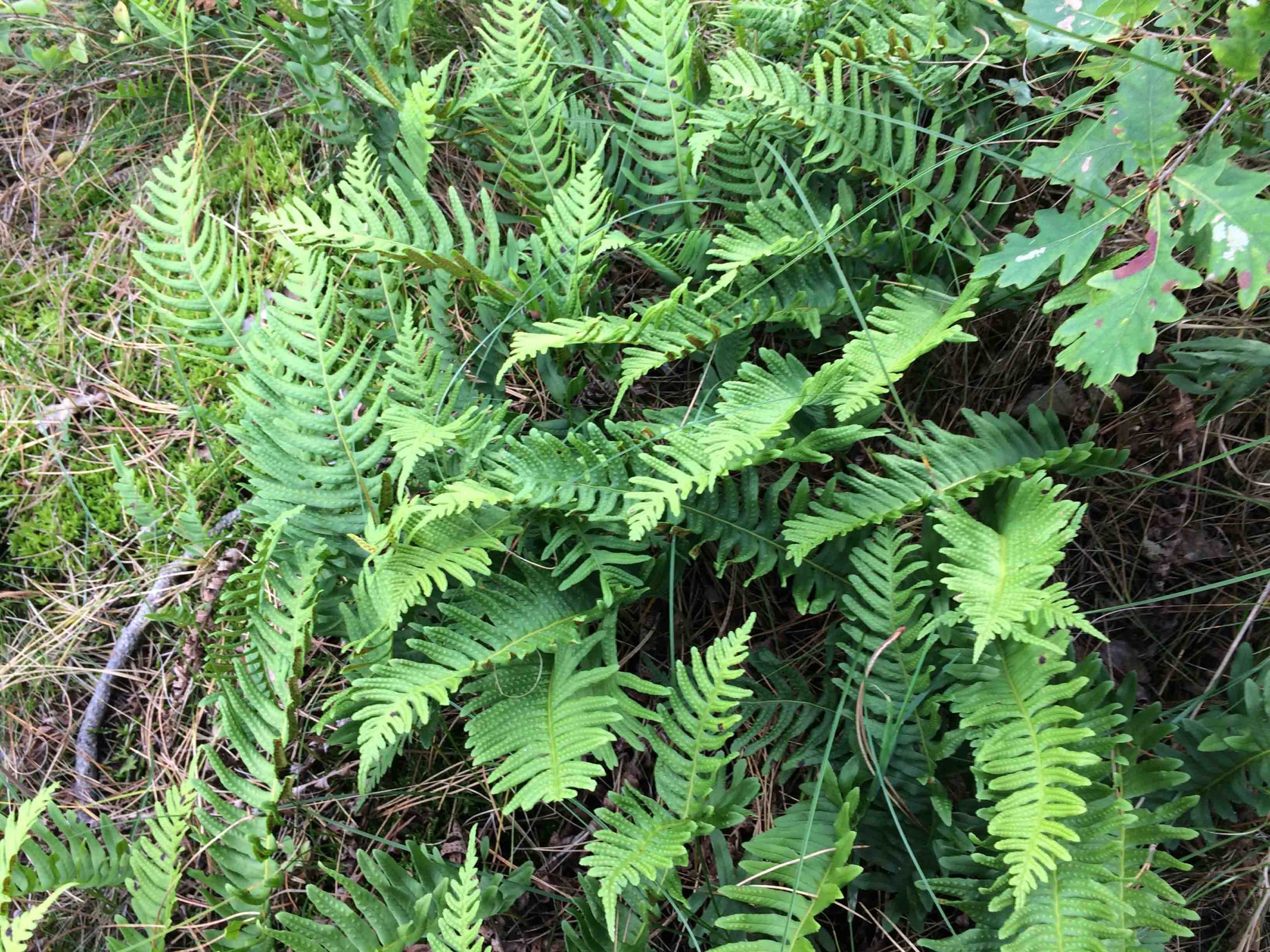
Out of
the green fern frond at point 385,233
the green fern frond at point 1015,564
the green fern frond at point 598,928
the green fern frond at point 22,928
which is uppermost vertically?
the green fern frond at point 385,233

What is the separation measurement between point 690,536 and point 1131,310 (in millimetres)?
1025

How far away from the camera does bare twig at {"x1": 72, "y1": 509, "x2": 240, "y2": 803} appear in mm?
2422

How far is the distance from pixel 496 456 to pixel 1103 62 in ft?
5.17

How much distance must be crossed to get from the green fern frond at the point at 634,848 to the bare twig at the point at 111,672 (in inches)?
56.8

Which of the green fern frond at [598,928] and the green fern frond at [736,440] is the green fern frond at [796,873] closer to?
the green fern frond at [598,928]

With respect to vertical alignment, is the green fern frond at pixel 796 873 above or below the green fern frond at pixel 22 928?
above

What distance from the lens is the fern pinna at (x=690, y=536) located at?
162cm

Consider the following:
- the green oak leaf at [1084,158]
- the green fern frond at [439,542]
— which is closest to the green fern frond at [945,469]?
the green oak leaf at [1084,158]

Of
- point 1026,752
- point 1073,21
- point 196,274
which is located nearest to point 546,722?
point 1026,752

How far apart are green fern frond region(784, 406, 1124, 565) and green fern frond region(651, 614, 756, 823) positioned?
268mm

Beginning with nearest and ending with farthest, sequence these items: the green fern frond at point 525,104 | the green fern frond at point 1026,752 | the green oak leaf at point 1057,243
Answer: the green fern frond at point 1026,752
the green oak leaf at point 1057,243
the green fern frond at point 525,104

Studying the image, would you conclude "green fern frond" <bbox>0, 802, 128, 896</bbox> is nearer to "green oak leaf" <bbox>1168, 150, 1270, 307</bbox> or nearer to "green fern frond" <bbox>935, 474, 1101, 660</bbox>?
"green fern frond" <bbox>935, 474, 1101, 660</bbox>

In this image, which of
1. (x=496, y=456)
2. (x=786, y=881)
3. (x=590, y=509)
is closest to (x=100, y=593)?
(x=496, y=456)

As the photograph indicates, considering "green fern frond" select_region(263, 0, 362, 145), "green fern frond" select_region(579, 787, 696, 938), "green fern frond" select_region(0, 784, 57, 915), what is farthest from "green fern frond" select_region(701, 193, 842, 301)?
"green fern frond" select_region(0, 784, 57, 915)
